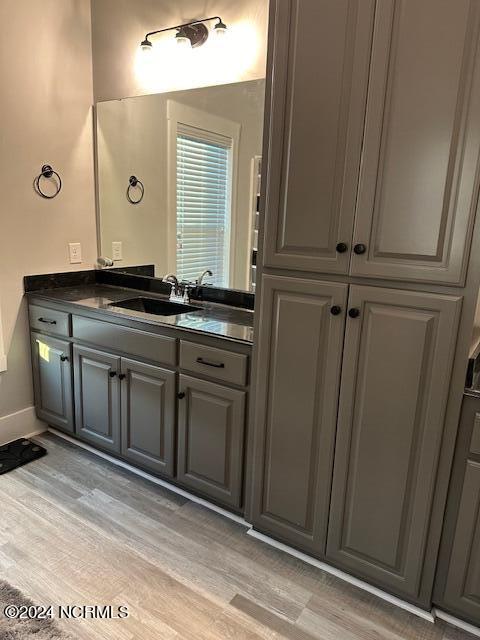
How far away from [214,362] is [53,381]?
1275 mm

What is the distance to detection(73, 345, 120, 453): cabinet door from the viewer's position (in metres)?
2.37

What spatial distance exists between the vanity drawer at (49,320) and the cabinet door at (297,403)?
1.31 metres

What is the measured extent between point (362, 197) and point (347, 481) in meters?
1.03

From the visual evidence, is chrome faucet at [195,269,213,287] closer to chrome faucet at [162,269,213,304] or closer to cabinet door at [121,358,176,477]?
chrome faucet at [162,269,213,304]


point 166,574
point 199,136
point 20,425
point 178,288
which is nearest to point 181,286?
point 178,288

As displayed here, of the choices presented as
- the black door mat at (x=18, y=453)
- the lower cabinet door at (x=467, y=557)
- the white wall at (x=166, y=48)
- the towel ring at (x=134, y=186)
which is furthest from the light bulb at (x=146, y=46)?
the lower cabinet door at (x=467, y=557)

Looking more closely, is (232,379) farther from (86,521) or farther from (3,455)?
(3,455)

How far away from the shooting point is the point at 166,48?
2482 mm

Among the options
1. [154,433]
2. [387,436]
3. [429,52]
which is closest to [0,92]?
[154,433]

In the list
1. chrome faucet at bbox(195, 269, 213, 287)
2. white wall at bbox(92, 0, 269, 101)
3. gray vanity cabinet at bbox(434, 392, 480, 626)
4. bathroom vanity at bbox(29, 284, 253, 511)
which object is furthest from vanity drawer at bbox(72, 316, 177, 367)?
white wall at bbox(92, 0, 269, 101)

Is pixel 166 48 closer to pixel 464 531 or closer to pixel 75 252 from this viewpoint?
pixel 75 252

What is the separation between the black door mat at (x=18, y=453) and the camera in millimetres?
2482

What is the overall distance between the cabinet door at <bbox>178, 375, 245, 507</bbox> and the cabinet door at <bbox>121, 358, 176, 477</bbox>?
0.08m

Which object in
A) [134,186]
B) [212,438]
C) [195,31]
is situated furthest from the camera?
[134,186]
